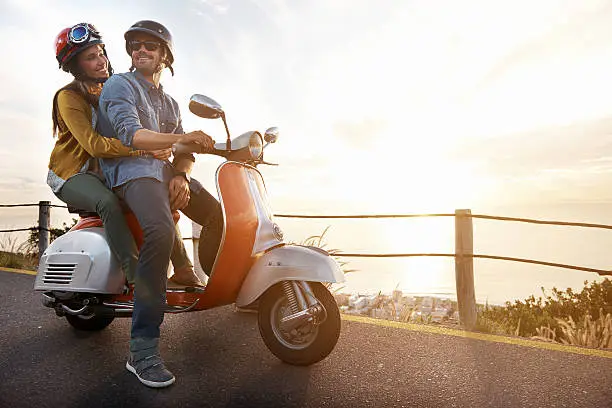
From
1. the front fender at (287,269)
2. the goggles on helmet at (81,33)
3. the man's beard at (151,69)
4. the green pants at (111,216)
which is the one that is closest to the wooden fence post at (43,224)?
the goggles on helmet at (81,33)

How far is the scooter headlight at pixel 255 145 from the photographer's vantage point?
337 cm

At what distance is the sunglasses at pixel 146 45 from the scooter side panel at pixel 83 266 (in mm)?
1135

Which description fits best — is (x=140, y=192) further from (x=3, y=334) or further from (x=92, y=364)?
(x=3, y=334)

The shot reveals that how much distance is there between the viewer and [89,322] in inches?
171

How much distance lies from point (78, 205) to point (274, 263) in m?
1.28

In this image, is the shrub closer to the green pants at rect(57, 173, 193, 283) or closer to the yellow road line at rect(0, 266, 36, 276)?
the green pants at rect(57, 173, 193, 283)

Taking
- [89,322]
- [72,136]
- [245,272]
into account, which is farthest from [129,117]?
[89,322]

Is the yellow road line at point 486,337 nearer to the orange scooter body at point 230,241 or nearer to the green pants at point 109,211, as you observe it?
the orange scooter body at point 230,241

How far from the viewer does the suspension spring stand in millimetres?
3270

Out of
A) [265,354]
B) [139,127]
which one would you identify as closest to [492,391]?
[265,354]

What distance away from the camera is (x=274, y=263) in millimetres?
3273

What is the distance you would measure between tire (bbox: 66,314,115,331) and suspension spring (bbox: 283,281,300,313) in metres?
1.75

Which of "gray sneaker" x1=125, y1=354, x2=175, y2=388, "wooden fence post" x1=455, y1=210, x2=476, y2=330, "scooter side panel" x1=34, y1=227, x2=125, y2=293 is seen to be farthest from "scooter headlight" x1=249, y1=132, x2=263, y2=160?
"wooden fence post" x1=455, y1=210, x2=476, y2=330

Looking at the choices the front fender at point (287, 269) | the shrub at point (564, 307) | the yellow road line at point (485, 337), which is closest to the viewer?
the front fender at point (287, 269)
